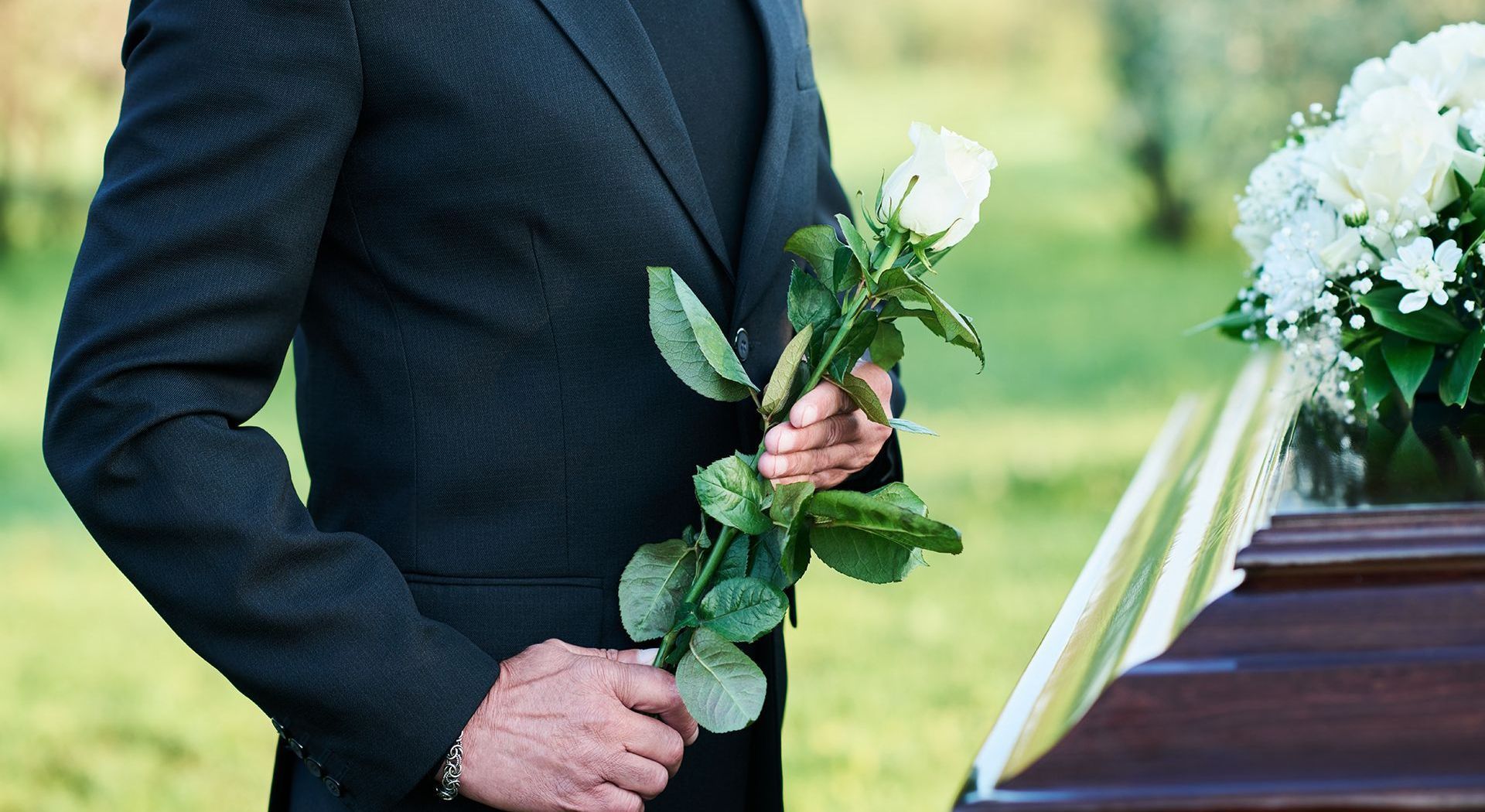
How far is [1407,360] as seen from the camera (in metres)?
1.58

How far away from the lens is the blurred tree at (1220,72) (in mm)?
11375

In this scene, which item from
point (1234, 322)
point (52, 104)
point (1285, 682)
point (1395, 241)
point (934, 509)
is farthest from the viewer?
point (52, 104)

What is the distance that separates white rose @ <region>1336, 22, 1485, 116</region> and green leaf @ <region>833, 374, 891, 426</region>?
762 millimetres

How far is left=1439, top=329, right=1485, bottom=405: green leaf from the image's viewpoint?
147 cm

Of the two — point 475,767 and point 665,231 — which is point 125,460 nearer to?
point 475,767

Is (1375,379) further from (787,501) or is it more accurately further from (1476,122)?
(787,501)

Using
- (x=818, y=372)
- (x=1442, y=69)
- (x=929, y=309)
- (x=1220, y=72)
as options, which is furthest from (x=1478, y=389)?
(x=1220, y=72)

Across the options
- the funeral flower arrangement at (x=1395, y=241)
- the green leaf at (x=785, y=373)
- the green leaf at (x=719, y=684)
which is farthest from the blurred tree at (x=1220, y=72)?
the green leaf at (x=719, y=684)

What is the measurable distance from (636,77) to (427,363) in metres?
0.38

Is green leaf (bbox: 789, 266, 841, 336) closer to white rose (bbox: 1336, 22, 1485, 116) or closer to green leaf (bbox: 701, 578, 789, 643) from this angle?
green leaf (bbox: 701, 578, 789, 643)

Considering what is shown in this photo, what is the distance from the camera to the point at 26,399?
375 inches

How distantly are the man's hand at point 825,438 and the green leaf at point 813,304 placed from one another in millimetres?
72

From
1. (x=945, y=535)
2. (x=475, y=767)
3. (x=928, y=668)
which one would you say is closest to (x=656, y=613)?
(x=475, y=767)

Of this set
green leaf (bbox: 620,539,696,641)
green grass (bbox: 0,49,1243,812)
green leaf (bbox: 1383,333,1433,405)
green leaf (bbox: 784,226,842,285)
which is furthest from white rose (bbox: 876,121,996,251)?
green grass (bbox: 0,49,1243,812)
